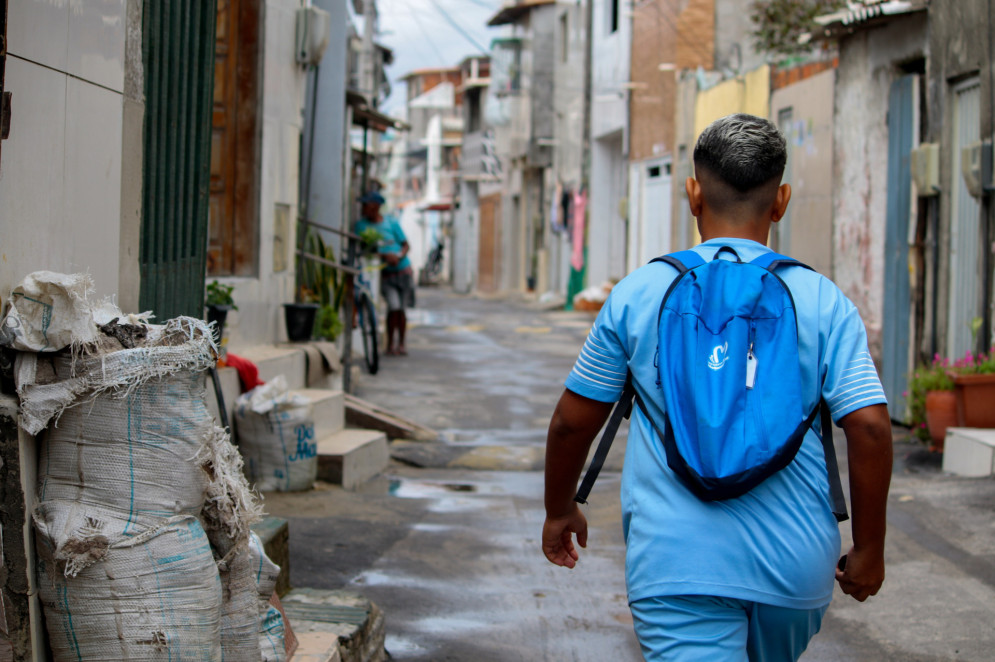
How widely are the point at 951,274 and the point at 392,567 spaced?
18.0 feet

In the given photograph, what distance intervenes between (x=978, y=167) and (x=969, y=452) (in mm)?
2156

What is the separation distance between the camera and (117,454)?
8.98 feet

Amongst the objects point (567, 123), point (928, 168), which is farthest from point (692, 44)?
point (928, 168)

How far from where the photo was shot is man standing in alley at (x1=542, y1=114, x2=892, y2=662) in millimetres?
1972

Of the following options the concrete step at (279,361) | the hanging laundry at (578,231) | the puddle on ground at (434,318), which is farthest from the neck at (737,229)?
the hanging laundry at (578,231)

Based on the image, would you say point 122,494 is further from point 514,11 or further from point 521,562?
point 514,11

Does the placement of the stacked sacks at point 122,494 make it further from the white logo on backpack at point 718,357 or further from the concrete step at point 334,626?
the white logo on backpack at point 718,357

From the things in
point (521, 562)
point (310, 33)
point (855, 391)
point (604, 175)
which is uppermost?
point (604, 175)

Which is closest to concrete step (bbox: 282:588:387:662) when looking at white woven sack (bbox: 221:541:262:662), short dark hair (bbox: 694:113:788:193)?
white woven sack (bbox: 221:541:262:662)

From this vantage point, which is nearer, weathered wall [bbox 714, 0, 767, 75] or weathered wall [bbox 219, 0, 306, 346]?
weathered wall [bbox 219, 0, 306, 346]

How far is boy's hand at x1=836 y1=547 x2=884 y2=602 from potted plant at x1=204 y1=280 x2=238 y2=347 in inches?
183

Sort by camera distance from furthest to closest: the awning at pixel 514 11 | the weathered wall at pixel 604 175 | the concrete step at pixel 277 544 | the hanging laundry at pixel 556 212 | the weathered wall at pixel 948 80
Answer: the awning at pixel 514 11, the hanging laundry at pixel 556 212, the weathered wall at pixel 604 175, the weathered wall at pixel 948 80, the concrete step at pixel 277 544

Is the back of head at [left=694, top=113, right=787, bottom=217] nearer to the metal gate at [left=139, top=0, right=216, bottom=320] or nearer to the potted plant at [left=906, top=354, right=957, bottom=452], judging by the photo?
the metal gate at [left=139, top=0, right=216, bottom=320]

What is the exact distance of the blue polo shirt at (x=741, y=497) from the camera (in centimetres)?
201
